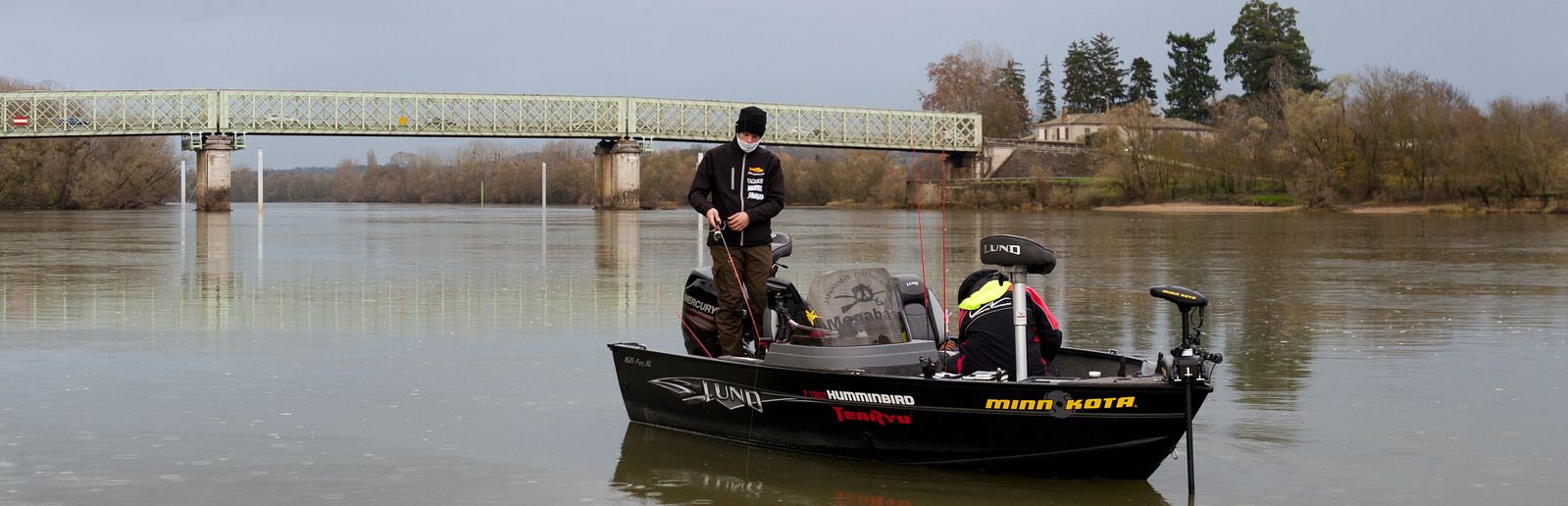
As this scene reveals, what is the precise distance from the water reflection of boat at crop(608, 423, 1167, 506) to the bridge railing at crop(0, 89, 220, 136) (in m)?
86.5

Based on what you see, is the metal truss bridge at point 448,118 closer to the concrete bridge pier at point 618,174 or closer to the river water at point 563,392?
the concrete bridge pier at point 618,174

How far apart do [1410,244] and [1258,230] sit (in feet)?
33.7

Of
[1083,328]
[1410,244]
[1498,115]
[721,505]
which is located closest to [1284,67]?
[1498,115]

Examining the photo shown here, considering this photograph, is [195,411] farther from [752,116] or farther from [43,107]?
[43,107]

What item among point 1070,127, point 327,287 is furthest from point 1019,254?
point 1070,127

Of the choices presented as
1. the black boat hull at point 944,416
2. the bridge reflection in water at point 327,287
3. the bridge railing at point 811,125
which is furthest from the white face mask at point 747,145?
the bridge railing at point 811,125

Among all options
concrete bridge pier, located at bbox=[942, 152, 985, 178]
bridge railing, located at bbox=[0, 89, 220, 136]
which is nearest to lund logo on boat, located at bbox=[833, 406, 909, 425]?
bridge railing, located at bbox=[0, 89, 220, 136]

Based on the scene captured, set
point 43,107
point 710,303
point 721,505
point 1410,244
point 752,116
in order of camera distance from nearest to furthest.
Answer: point 721,505
point 752,116
point 710,303
point 1410,244
point 43,107

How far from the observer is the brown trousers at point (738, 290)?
925 centimetres

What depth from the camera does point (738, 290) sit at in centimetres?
926

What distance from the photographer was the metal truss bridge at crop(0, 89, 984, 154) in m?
88.4

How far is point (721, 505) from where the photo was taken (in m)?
7.17

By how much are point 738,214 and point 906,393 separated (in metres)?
1.96

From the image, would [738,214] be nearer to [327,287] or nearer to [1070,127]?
[327,287]
